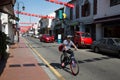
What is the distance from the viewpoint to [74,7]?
4353cm

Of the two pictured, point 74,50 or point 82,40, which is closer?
point 74,50

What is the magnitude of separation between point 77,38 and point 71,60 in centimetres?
1840

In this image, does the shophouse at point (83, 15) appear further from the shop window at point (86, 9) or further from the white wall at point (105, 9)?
the white wall at point (105, 9)

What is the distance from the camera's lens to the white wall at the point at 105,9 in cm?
2696

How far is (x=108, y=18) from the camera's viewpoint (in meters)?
27.1

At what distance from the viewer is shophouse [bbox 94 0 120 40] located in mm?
26641

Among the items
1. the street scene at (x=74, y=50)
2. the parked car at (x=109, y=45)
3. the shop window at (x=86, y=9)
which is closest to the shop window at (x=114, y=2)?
the street scene at (x=74, y=50)

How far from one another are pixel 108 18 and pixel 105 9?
8.77 feet

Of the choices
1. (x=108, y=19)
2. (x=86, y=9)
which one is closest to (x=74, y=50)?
(x=108, y=19)

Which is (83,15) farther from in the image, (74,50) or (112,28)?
(74,50)

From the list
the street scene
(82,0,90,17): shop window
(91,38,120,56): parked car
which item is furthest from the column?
(91,38,120,56): parked car

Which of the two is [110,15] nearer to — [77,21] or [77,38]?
[77,38]

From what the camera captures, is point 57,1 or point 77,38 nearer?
point 77,38

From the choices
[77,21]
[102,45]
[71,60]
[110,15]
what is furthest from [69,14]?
[71,60]
